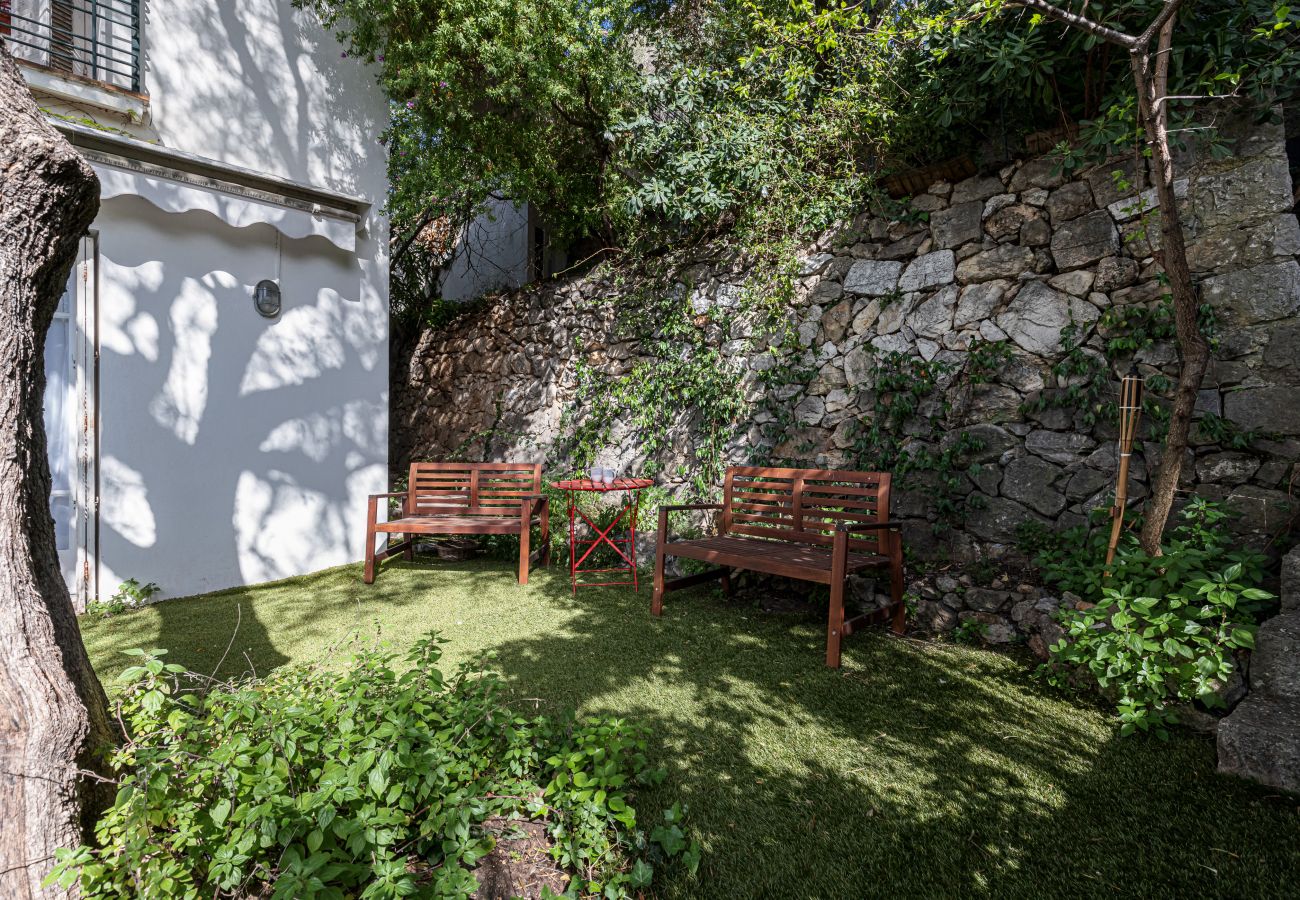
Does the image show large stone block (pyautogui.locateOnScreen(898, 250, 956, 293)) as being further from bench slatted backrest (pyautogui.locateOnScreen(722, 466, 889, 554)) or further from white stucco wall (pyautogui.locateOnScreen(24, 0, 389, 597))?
white stucco wall (pyautogui.locateOnScreen(24, 0, 389, 597))

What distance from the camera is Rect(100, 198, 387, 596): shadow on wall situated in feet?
13.9

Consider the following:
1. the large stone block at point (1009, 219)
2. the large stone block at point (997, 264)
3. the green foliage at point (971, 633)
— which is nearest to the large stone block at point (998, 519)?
the green foliage at point (971, 633)

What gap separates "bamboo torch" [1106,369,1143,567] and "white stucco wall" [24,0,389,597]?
517 cm

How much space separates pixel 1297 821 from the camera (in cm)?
189

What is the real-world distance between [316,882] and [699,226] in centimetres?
515

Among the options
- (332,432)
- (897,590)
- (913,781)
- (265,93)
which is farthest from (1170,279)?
(265,93)

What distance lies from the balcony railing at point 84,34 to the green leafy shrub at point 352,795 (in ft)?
14.8

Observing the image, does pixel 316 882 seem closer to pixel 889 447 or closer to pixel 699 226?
pixel 889 447

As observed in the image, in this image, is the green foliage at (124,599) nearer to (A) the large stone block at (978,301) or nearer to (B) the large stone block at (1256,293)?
(A) the large stone block at (978,301)

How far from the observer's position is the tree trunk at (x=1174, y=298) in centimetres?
265

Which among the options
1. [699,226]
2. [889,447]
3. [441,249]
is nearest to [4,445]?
[889,447]

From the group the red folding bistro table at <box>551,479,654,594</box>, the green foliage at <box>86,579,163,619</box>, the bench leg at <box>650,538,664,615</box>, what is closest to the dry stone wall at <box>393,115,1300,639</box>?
the red folding bistro table at <box>551,479,654,594</box>

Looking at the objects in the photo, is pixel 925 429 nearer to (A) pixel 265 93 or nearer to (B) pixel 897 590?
(B) pixel 897 590

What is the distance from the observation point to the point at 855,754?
7.70 ft
